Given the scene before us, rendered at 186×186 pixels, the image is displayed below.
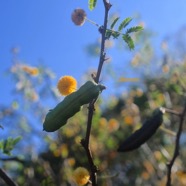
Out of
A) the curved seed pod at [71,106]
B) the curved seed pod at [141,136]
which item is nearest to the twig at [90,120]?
the curved seed pod at [71,106]

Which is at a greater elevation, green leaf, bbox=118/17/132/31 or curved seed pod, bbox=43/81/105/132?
green leaf, bbox=118/17/132/31

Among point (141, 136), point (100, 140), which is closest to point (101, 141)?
point (100, 140)

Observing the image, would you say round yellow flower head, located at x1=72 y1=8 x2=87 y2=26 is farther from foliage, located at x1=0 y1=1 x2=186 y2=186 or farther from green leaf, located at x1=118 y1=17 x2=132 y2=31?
→ foliage, located at x1=0 y1=1 x2=186 y2=186

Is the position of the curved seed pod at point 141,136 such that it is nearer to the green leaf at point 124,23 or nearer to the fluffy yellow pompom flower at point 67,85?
the fluffy yellow pompom flower at point 67,85

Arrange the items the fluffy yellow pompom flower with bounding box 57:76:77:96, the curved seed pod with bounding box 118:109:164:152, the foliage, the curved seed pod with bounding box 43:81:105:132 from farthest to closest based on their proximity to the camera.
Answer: the foliage → the curved seed pod with bounding box 118:109:164:152 → the fluffy yellow pompom flower with bounding box 57:76:77:96 → the curved seed pod with bounding box 43:81:105:132

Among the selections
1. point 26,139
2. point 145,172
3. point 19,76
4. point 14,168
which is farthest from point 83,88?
point 14,168

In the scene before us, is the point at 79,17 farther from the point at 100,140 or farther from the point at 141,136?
the point at 100,140

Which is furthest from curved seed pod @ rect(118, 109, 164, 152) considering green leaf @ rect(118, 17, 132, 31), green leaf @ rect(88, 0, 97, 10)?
green leaf @ rect(88, 0, 97, 10)

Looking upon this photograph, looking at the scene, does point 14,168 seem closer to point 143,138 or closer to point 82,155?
point 82,155
